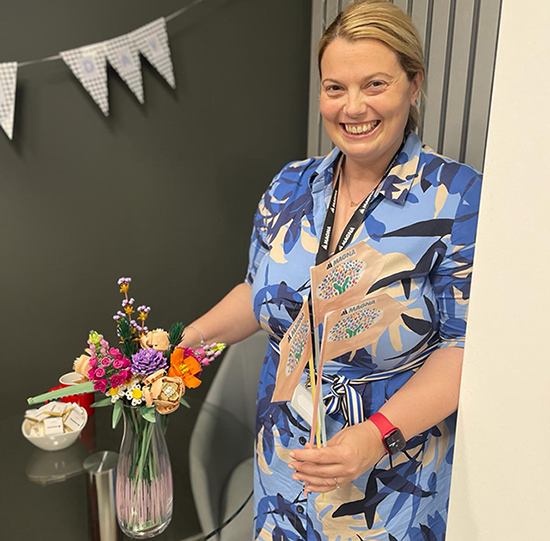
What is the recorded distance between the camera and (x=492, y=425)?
2.06 feet

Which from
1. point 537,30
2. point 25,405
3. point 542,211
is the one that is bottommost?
point 25,405

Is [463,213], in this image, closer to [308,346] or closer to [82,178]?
[308,346]

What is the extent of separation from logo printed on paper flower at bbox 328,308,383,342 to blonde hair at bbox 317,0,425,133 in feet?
1.82

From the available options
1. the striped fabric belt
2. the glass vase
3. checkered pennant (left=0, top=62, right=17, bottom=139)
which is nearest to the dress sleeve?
the striped fabric belt

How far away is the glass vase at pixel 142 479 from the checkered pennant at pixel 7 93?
3.75 feet

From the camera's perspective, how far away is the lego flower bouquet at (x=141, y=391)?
4.16 feet

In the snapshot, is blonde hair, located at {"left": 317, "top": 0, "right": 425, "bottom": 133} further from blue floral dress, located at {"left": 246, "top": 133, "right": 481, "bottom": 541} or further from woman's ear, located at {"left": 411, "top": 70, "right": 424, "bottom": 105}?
blue floral dress, located at {"left": 246, "top": 133, "right": 481, "bottom": 541}

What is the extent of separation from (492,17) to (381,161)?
512 mm

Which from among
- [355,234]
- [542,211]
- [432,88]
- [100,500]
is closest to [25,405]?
[100,500]

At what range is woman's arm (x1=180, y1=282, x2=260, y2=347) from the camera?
5.23 ft

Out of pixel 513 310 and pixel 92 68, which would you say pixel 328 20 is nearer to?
pixel 92 68

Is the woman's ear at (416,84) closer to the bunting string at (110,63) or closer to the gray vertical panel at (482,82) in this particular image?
the gray vertical panel at (482,82)

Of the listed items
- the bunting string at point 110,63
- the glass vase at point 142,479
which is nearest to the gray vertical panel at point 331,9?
the bunting string at point 110,63

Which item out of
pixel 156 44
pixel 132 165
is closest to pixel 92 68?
pixel 156 44
